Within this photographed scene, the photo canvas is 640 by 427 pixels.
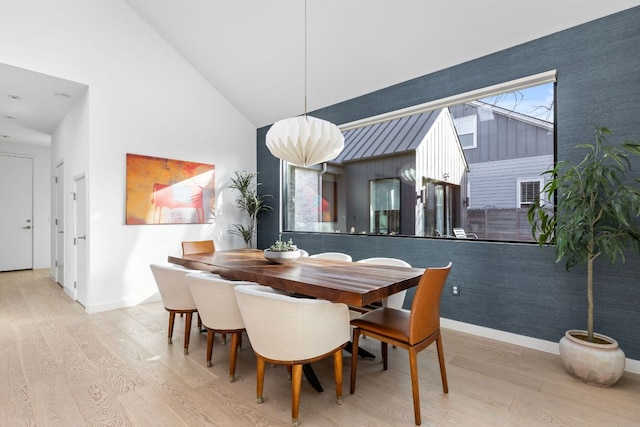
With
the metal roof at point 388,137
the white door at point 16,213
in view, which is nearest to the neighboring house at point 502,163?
the metal roof at point 388,137

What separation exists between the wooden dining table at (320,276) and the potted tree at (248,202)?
2331 millimetres

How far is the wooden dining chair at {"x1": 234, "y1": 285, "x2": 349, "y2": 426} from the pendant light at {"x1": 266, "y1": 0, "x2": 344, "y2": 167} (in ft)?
4.36

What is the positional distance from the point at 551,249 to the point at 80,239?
5601mm

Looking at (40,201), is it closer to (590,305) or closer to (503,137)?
(503,137)

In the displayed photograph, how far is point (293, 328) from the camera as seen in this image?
5.79ft

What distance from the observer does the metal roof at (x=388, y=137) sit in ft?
12.6

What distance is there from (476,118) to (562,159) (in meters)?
0.93

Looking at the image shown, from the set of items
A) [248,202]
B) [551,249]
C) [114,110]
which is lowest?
[551,249]

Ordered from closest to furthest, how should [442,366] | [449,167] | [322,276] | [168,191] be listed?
1. [442,366]
2. [322,276]
3. [449,167]
4. [168,191]

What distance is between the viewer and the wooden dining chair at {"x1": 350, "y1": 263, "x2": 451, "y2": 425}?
1.82 meters

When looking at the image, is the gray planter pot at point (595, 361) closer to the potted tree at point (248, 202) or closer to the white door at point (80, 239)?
the potted tree at point (248, 202)

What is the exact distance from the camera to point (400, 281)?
6.72 ft

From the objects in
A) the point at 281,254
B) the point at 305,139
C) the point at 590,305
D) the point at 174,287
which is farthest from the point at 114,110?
the point at 590,305

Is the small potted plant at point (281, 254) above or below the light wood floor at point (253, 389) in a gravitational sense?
above
